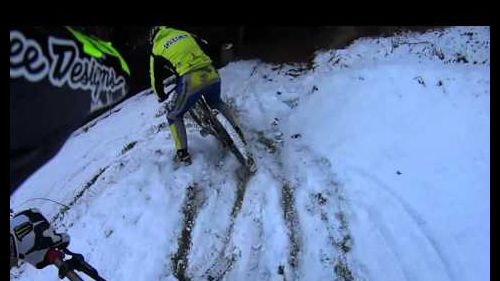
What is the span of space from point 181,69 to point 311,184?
1987 mm

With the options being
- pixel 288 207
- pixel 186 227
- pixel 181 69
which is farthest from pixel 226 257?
pixel 181 69

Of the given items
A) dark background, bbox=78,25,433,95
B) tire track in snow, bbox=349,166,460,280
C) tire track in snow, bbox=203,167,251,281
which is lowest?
tire track in snow, bbox=203,167,251,281

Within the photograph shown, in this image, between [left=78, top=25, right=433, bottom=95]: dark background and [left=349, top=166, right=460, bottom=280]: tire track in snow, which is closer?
[left=349, top=166, right=460, bottom=280]: tire track in snow

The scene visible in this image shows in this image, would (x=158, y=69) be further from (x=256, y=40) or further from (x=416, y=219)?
(x=256, y=40)

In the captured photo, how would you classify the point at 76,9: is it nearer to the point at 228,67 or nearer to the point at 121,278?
the point at 121,278

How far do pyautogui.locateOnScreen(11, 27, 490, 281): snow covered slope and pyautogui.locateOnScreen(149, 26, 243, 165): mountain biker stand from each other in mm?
812

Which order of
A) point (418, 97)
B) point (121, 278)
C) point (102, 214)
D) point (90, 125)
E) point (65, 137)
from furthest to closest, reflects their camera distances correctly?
point (90, 125), point (418, 97), point (102, 214), point (121, 278), point (65, 137)

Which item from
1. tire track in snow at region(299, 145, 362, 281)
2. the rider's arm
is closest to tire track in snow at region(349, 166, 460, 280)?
tire track in snow at region(299, 145, 362, 281)

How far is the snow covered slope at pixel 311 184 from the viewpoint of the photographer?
5961 millimetres

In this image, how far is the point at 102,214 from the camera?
22.9ft

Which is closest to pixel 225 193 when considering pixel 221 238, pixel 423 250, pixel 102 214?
pixel 221 238

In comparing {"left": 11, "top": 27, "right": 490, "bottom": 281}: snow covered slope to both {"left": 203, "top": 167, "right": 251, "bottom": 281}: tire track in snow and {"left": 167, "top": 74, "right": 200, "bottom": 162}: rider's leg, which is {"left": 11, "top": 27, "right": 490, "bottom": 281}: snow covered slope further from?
{"left": 167, "top": 74, "right": 200, "bottom": 162}: rider's leg

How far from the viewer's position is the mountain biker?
6906mm

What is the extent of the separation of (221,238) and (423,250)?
6.65 feet
